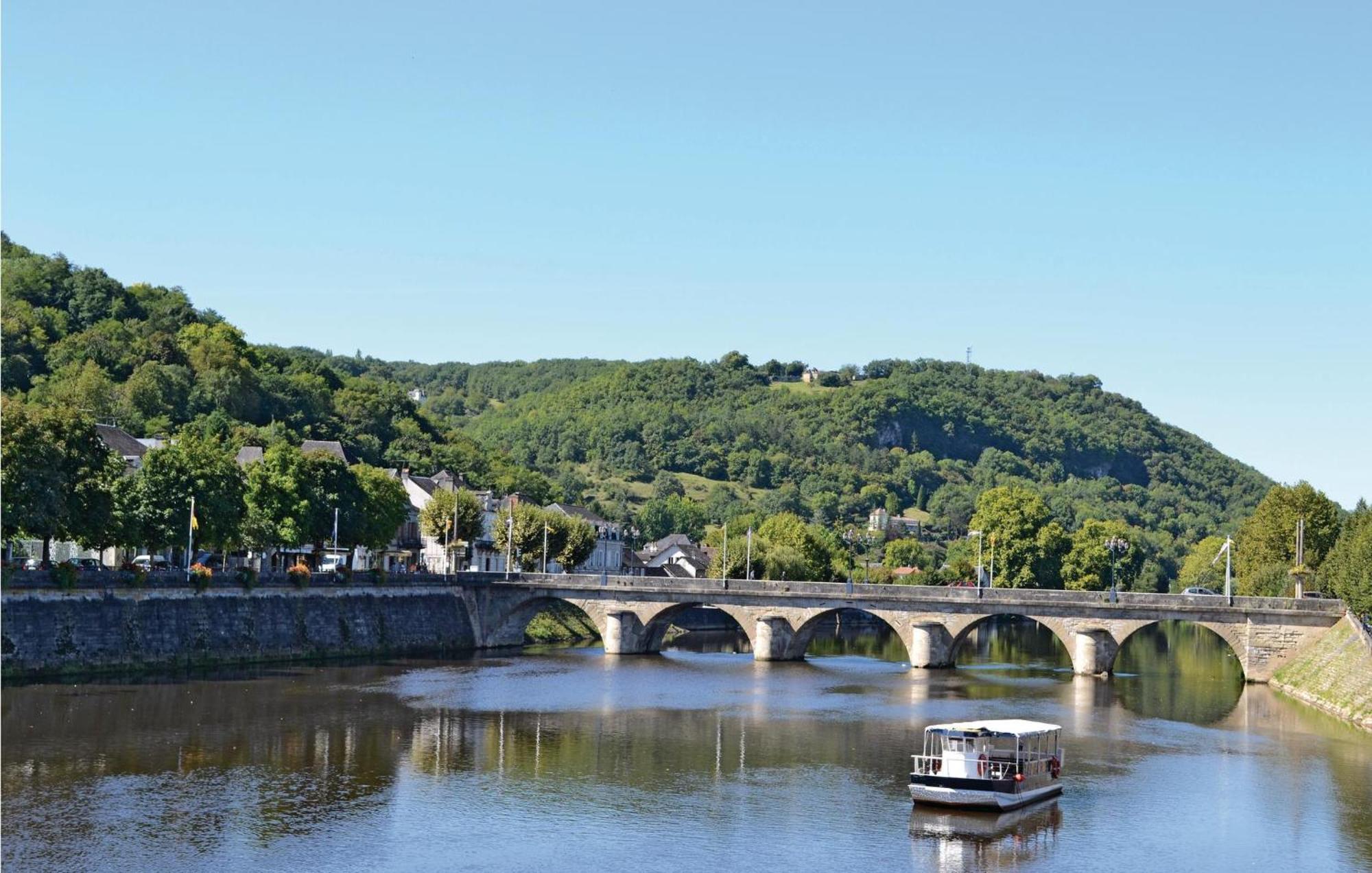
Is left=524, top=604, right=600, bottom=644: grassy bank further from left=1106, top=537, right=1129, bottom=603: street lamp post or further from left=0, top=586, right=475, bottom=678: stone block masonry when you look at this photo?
left=1106, top=537, right=1129, bottom=603: street lamp post

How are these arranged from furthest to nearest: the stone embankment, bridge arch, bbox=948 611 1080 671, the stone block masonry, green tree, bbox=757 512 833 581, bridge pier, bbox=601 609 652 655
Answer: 1. green tree, bbox=757 512 833 581
2. bridge pier, bbox=601 609 652 655
3. bridge arch, bbox=948 611 1080 671
4. the stone embankment
5. the stone block masonry

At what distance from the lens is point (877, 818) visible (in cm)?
5056

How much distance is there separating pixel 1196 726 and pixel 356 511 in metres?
61.7

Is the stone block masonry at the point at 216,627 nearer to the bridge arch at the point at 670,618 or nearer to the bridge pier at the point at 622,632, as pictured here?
the bridge pier at the point at 622,632

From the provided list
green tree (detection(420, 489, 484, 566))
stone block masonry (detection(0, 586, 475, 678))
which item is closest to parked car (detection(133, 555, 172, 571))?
stone block masonry (detection(0, 586, 475, 678))

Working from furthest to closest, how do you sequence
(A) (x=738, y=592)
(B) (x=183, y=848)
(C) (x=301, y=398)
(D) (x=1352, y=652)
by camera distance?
1. (C) (x=301, y=398)
2. (A) (x=738, y=592)
3. (D) (x=1352, y=652)
4. (B) (x=183, y=848)

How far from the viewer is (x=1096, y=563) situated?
15488cm

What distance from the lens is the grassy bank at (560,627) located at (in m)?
119

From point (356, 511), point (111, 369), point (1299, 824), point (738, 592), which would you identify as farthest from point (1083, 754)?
point (111, 369)

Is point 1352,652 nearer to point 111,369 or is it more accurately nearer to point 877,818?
point 877,818

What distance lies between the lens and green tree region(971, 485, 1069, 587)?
147125mm

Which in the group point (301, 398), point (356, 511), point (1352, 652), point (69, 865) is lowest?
point (69, 865)

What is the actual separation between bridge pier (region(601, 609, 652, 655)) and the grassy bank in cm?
1022

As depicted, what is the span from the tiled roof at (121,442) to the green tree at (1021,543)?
3046 inches
